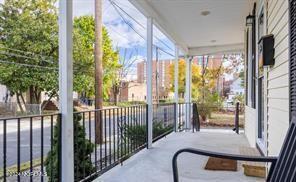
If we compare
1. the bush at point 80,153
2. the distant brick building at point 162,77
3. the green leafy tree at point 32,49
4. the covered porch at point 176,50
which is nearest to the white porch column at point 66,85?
the covered porch at point 176,50

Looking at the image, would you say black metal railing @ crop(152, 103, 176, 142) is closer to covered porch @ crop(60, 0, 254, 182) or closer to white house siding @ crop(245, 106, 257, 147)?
covered porch @ crop(60, 0, 254, 182)

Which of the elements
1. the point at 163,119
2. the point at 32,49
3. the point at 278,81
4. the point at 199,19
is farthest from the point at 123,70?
the point at 278,81

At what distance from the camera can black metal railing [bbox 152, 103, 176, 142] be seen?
5992mm

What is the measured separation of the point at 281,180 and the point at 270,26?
5.91ft

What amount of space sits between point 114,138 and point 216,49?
5485 mm

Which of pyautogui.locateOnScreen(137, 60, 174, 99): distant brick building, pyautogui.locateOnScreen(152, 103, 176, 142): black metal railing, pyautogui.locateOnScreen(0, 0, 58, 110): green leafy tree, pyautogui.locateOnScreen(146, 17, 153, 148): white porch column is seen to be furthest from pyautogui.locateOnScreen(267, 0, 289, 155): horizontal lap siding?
pyautogui.locateOnScreen(137, 60, 174, 99): distant brick building

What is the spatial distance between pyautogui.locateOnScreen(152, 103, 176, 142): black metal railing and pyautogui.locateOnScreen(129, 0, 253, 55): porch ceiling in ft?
5.67

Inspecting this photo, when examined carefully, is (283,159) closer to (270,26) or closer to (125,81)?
(270,26)

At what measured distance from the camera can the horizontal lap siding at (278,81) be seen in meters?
1.93

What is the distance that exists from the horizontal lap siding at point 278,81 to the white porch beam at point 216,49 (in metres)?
5.67

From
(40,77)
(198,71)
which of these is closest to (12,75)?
(40,77)

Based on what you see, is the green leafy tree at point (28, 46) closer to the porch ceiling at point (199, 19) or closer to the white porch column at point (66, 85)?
the porch ceiling at point (199, 19)

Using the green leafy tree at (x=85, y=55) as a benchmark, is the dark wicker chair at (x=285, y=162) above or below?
below

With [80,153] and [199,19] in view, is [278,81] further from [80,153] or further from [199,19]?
[199,19]
